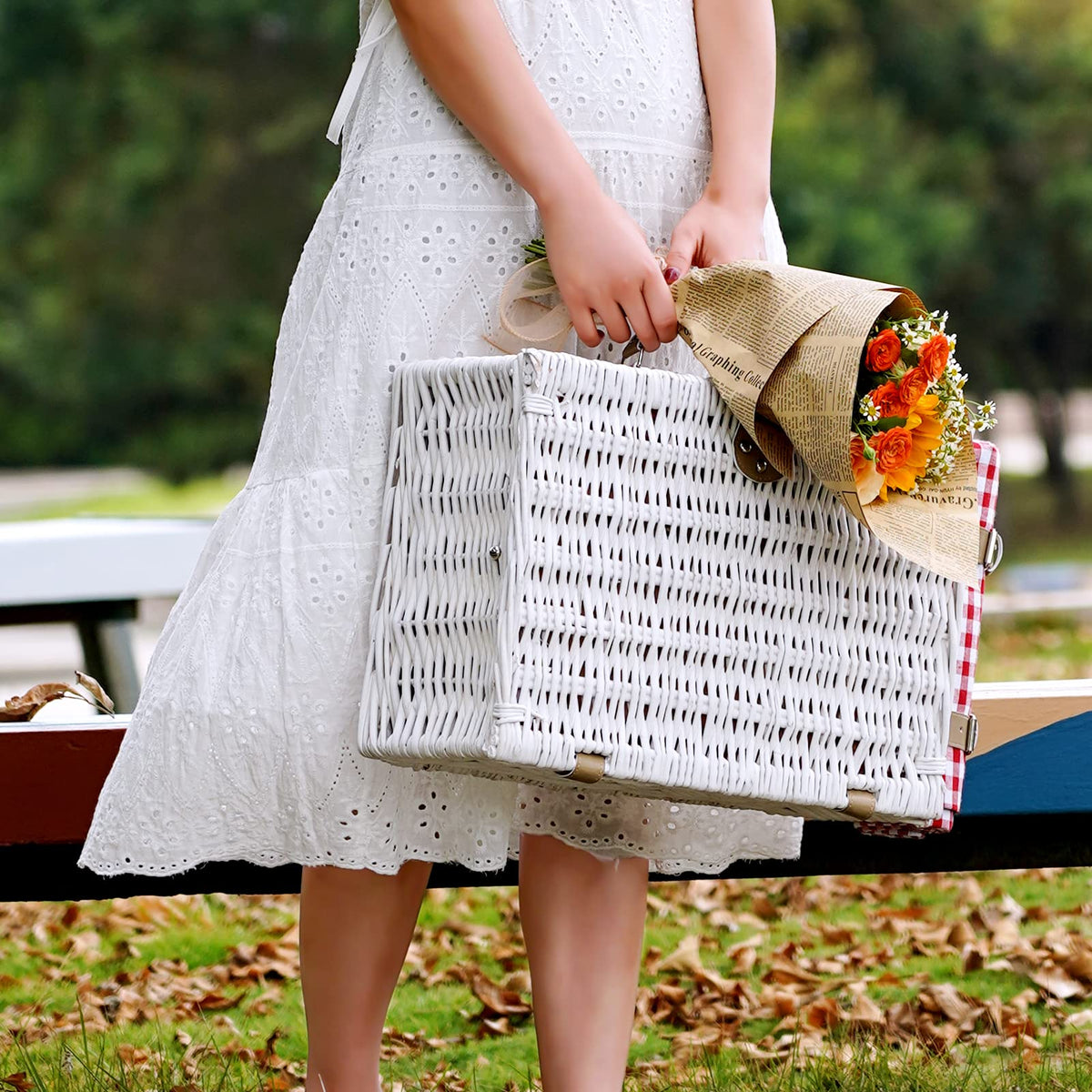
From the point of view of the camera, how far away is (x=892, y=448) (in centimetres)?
137

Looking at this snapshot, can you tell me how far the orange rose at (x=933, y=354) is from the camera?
1.36 metres

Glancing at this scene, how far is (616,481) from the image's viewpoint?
4.42 feet

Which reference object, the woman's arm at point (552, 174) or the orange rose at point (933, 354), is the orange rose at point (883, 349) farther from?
the woman's arm at point (552, 174)

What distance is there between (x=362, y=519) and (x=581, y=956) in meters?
0.48

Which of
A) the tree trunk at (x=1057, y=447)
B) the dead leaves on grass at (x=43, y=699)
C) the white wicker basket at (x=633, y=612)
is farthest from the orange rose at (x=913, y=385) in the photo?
the tree trunk at (x=1057, y=447)

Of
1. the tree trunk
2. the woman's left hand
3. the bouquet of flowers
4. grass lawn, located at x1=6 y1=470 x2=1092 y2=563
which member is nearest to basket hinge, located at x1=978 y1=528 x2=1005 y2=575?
the bouquet of flowers

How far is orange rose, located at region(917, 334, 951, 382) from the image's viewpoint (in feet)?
4.47

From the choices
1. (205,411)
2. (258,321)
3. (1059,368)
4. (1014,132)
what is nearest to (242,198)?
(258,321)

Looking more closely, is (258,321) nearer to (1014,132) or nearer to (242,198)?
(242,198)

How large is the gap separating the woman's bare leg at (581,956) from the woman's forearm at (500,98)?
25.5 inches

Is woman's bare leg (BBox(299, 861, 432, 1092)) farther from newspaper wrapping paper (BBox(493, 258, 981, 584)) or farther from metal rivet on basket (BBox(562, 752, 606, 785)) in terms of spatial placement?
newspaper wrapping paper (BBox(493, 258, 981, 584))

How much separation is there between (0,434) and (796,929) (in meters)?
18.6

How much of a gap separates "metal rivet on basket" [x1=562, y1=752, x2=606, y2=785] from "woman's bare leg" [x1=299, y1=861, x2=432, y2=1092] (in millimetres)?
321

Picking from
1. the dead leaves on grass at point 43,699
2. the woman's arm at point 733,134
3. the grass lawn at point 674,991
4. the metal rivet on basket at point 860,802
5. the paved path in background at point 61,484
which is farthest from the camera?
the paved path in background at point 61,484
